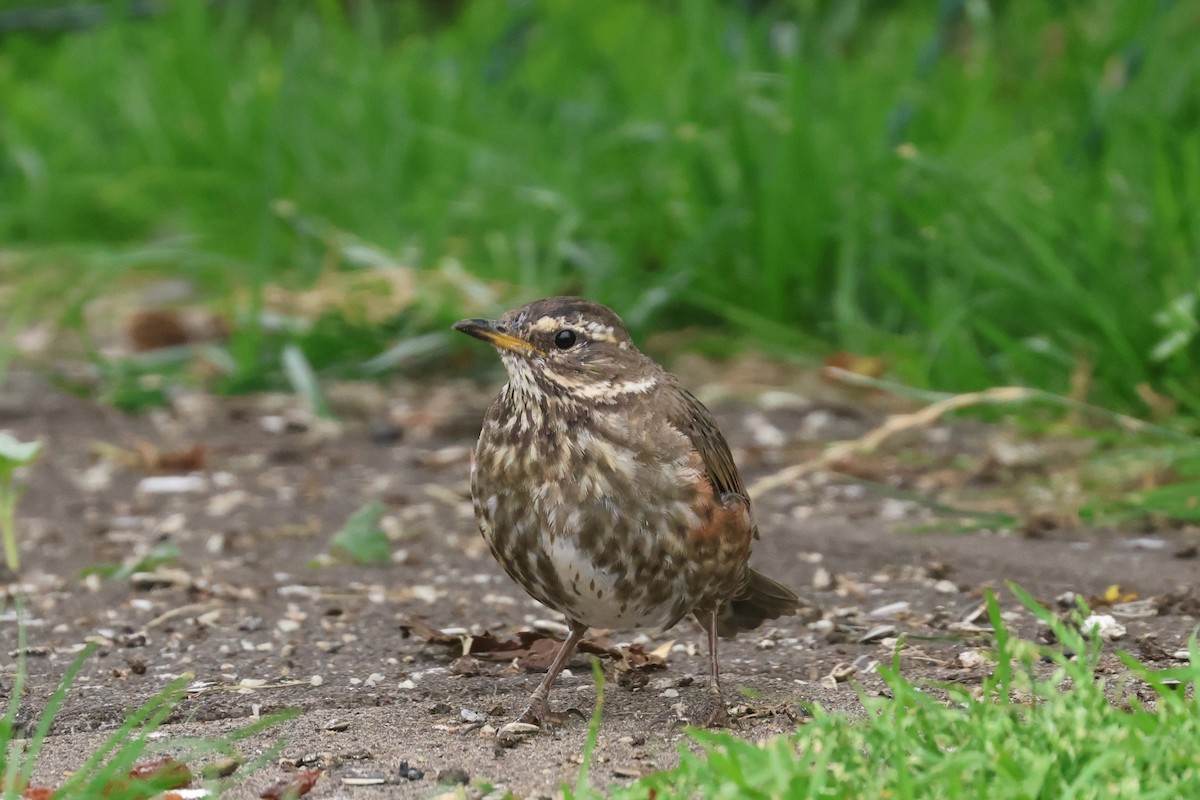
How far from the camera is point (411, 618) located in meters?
4.30

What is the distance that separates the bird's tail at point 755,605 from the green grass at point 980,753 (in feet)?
3.09

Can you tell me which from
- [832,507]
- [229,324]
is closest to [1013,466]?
[832,507]

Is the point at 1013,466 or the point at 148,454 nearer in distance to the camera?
the point at 1013,466

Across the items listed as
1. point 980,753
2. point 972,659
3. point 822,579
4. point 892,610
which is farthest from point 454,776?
point 822,579

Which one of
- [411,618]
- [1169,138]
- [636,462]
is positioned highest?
[1169,138]

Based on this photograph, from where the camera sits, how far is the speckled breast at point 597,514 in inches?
135

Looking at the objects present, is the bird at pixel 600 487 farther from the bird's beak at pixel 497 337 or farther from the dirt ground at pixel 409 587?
the dirt ground at pixel 409 587

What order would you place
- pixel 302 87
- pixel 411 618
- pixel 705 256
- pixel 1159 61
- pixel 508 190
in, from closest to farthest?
pixel 411 618 → pixel 1159 61 → pixel 705 256 → pixel 508 190 → pixel 302 87

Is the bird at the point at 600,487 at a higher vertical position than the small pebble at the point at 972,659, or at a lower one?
higher

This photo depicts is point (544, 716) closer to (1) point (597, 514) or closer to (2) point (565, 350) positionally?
(1) point (597, 514)

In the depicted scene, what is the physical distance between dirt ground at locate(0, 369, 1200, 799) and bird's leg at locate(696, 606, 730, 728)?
0.19ft

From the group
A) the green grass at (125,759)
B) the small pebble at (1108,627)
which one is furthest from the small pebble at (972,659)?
the green grass at (125,759)

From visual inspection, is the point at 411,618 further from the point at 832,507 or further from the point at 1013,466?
the point at 1013,466

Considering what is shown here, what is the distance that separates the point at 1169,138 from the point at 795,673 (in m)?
2.95
